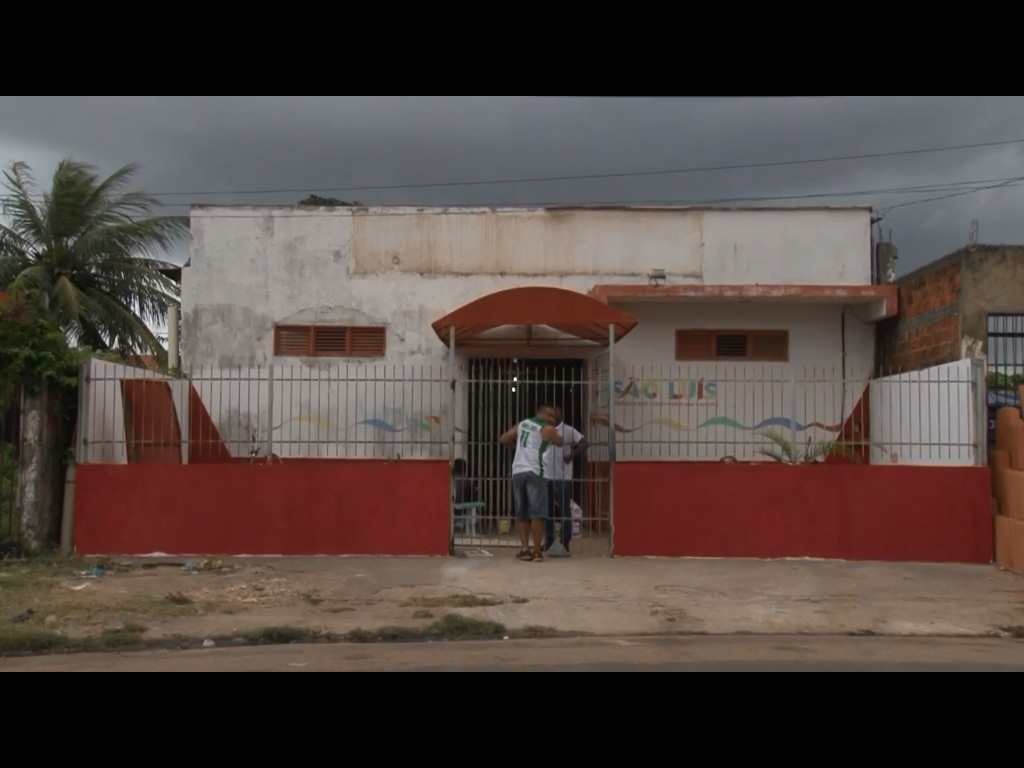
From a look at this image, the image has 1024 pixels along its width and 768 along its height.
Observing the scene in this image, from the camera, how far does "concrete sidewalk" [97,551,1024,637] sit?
885cm

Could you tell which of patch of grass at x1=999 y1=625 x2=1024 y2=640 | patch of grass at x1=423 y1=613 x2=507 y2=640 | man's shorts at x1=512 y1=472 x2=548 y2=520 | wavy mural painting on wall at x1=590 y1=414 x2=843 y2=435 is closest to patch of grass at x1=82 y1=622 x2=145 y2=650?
patch of grass at x1=423 y1=613 x2=507 y2=640

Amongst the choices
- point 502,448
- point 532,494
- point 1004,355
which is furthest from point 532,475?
point 1004,355

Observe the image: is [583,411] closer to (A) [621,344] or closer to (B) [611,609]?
(A) [621,344]

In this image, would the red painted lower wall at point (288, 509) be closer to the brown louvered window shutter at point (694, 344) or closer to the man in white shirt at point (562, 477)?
the man in white shirt at point (562, 477)

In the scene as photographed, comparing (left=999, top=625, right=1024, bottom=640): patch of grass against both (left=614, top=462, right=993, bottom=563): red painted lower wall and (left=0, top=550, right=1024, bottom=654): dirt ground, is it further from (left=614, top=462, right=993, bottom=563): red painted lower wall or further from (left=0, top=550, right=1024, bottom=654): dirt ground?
(left=614, top=462, right=993, bottom=563): red painted lower wall

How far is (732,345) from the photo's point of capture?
15.2 metres

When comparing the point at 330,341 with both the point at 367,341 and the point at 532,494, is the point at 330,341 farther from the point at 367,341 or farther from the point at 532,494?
the point at 532,494

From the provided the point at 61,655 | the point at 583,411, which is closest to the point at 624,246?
the point at 583,411

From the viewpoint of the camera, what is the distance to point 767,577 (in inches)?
427

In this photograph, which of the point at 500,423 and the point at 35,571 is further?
the point at 500,423

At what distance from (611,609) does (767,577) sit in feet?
7.50

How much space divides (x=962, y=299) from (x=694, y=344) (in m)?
3.59

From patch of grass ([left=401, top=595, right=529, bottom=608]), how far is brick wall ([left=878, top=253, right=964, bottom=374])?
271 inches

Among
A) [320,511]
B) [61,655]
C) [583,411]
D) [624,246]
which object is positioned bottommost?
[61,655]
